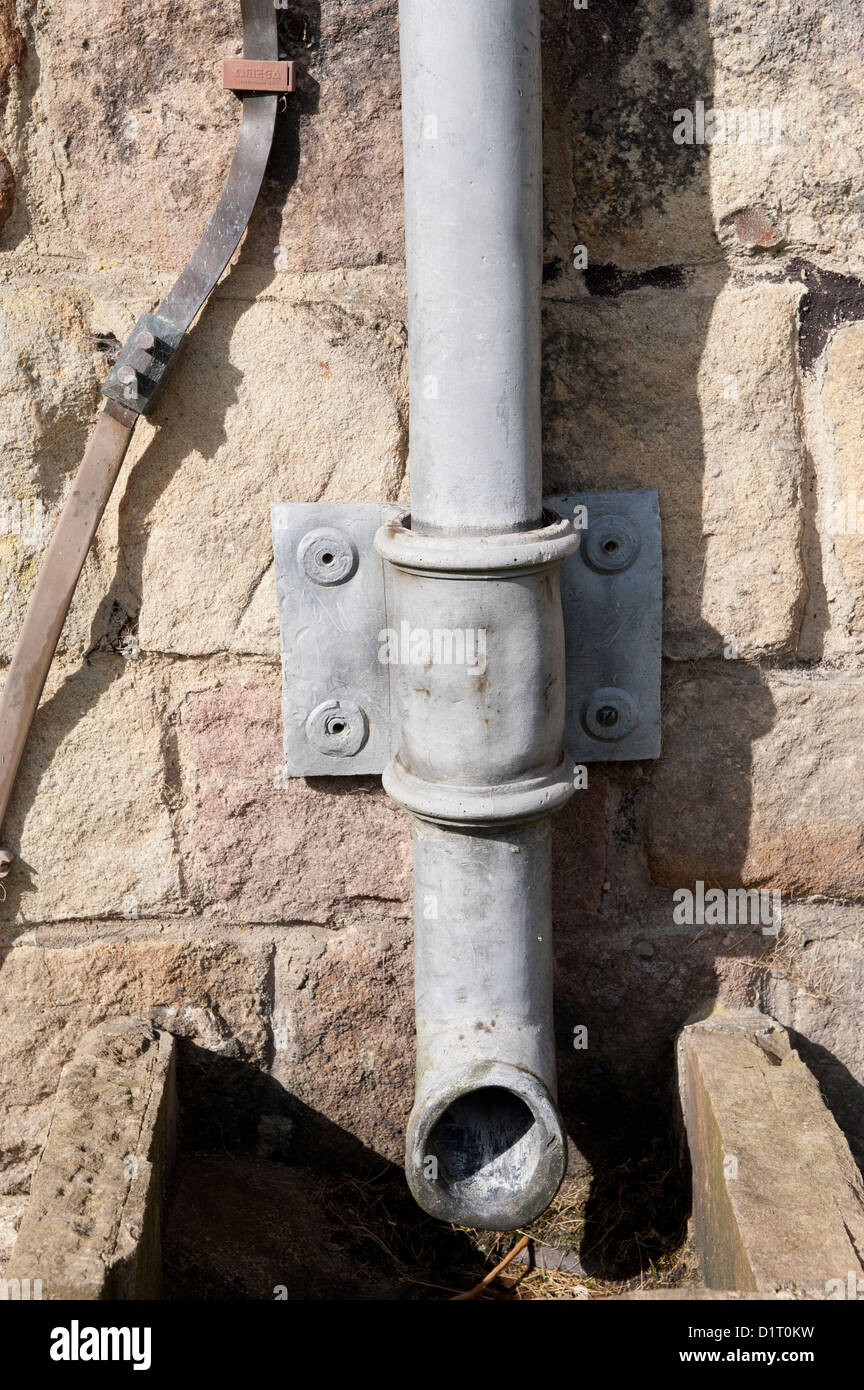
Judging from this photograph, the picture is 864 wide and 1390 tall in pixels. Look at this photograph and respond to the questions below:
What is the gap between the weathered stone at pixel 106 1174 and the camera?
124 cm

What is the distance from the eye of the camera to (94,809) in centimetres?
158

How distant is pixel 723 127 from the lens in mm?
1412

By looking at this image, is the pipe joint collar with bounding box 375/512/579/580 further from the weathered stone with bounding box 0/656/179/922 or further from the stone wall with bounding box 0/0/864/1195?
the weathered stone with bounding box 0/656/179/922

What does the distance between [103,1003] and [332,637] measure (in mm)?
627

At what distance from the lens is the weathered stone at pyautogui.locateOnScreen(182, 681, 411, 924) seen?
5.16 ft

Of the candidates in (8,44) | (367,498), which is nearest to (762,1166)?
(367,498)

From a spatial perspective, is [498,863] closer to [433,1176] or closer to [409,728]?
[409,728]

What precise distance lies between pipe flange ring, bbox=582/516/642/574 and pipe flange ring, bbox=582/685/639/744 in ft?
0.55

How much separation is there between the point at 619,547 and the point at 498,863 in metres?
0.44

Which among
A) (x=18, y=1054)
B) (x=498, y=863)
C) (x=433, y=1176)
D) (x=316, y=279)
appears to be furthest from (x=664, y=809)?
(x=18, y=1054)

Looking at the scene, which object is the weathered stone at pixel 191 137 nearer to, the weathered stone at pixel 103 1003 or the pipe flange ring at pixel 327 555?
the pipe flange ring at pixel 327 555

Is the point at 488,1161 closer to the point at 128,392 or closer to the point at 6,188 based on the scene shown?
the point at 128,392

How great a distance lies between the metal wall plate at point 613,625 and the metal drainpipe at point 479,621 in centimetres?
11

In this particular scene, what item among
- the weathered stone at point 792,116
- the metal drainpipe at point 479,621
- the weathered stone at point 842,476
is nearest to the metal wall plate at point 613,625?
the metal drainpipe at point 479,621
